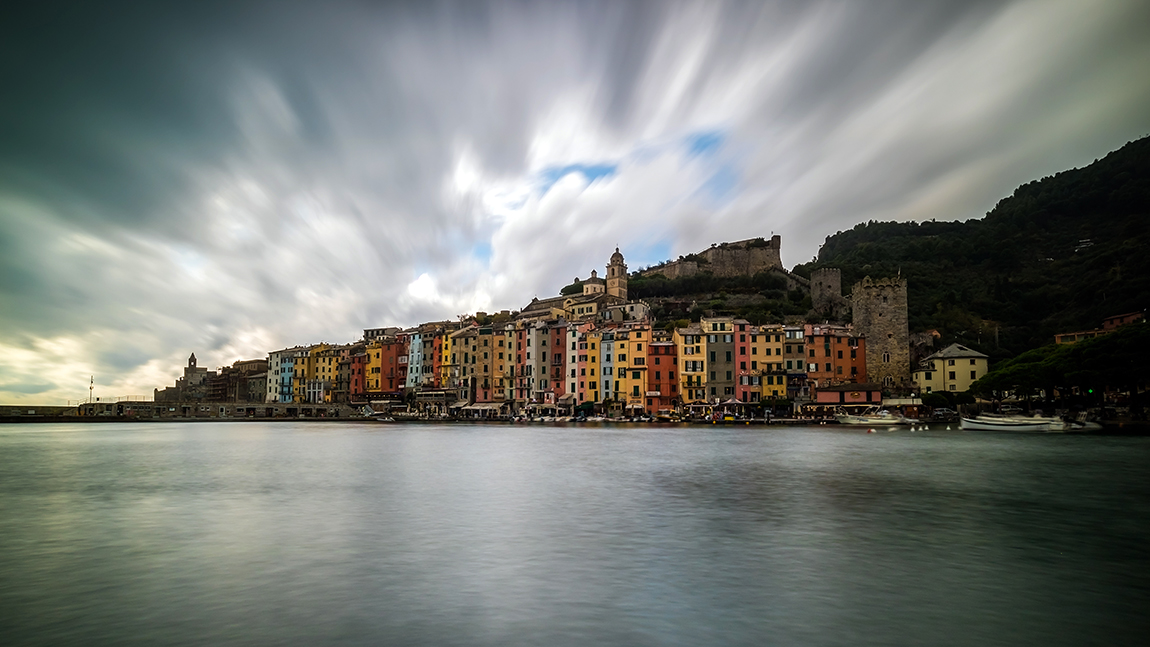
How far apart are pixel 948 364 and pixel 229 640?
3347 inches

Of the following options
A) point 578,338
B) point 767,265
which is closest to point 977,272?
point 767,265

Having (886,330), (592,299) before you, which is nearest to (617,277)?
(592,299)

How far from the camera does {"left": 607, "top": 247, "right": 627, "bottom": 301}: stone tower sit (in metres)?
126

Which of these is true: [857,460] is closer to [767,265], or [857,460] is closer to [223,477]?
[223,477]

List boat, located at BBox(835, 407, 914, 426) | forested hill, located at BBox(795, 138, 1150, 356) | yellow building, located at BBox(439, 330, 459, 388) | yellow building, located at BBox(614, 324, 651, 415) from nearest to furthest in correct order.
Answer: boat, located at BBox(835, 407, 914, 426) → yellow building, located at BBox(614, 324, 651, 415) → forested hill, located at BBox(795, 138, 1150, 356) → yellow building, located at BBox(439, 330, 459, 388)

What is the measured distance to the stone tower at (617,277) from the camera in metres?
126

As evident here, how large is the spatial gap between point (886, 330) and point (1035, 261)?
62.6 metres

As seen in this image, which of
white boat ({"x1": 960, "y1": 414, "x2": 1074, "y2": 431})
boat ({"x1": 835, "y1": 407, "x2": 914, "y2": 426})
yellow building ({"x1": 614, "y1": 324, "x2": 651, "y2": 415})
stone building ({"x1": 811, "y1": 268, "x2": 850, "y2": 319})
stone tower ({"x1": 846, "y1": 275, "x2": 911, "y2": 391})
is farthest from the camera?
stone building ({"x1": 811, "y1": 268, "x2": 850, "y2": 319})

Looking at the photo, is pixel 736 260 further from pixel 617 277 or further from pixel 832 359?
pixel 832 359

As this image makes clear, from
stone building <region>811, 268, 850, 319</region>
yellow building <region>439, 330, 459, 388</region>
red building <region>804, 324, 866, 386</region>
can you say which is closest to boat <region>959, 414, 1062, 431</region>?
red building <region>804, 324, 866, 386</region>

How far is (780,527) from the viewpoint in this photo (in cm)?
1848

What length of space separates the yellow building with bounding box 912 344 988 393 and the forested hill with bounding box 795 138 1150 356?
1837 centimetres

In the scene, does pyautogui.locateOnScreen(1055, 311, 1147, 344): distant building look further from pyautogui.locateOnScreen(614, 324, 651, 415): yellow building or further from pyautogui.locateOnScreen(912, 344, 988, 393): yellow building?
pyautogui.locateOnScreen(614, 324, 651, 415): yellow building

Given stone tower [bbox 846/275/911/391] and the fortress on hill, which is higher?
the fortress on hill
